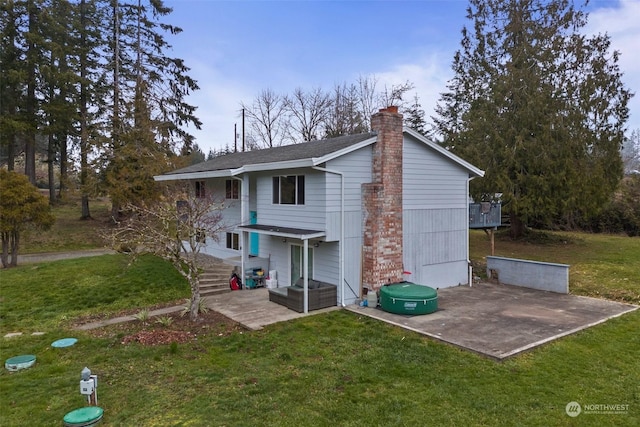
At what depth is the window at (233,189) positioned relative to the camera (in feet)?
54.7

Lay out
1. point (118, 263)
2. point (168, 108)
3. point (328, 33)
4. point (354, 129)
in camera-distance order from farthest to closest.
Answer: point (354, 129) → point (168, 108) → point (328, 33) → point (118, 263)

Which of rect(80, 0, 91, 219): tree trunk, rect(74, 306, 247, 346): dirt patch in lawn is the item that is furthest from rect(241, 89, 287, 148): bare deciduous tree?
rect(74, 306, 247, 346): dirt patch in lawn

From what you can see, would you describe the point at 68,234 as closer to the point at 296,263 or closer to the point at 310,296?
the point at 296,263

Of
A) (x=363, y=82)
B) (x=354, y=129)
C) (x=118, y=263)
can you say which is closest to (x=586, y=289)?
(x=118, y=263)

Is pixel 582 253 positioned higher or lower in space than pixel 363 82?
lower

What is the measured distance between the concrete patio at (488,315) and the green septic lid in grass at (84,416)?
4386 mm

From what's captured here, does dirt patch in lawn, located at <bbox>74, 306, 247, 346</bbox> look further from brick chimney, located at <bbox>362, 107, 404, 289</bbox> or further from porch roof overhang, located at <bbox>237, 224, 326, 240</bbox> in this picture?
brick chimney, located at <bbox>362, 107, 404, 289</bbox>

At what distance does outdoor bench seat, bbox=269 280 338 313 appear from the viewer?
11375mm

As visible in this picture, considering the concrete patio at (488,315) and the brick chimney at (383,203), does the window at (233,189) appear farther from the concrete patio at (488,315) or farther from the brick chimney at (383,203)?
the brick chimney at (383,203)

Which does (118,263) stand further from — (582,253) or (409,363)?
(582,253)

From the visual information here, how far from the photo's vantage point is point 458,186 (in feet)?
49.3

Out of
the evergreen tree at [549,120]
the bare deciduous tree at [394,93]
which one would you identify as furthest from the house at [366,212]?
the bare deciduous tree at [394,93]

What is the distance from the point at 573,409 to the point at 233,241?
13.8 m

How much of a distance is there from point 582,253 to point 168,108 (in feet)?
96.2
